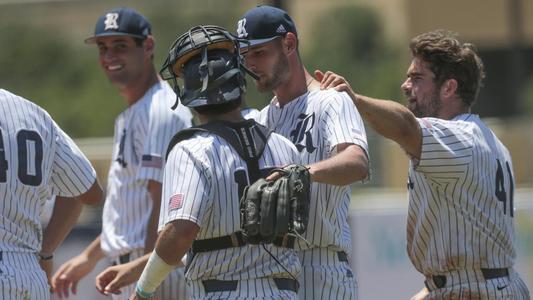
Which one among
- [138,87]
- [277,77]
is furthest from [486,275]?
[138,87]

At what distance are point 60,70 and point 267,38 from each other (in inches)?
Answer: 1047

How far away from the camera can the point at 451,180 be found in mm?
6102

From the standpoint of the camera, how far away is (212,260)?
17.1ft

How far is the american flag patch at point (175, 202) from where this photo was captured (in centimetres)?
510

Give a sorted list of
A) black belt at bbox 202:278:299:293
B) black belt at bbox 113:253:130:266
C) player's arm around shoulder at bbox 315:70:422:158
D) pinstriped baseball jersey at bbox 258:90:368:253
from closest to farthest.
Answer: black belt at bbox 202:278:299:293 → pinstriped baseball jersey at bbox 258:90:368:253 → player's arm around shoulder at bbox 315:70:422:158 → black belt at bbox 113:253:130:266

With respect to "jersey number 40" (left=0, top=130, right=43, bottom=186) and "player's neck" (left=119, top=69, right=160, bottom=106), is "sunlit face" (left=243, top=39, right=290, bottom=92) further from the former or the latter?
"player's neck" (left=119, top=69, right=160, bottom=106)

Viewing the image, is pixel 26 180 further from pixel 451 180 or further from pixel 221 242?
pixel 451 180

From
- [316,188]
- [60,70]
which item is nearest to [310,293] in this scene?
[316,188]

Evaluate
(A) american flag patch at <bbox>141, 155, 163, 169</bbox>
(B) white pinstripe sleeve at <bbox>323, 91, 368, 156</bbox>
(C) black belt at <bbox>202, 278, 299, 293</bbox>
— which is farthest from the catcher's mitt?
(A) american flag patch at <bbox>141, 155, 163, 169</bbox>

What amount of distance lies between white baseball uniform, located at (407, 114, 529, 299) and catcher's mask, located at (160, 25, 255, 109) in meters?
1.19

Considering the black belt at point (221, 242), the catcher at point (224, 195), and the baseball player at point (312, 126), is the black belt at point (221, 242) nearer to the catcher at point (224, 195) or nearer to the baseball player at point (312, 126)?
the catcher at point (224, 195)

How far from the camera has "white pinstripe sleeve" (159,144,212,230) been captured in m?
5.08

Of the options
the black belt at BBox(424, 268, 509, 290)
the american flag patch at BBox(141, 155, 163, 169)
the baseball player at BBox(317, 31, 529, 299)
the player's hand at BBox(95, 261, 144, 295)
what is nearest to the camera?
the baseball player at BBox(317, 31, 529, 299)

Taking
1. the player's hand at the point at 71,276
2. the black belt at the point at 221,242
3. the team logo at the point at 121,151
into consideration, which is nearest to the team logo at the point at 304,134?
the black belt at the point at 221,242
